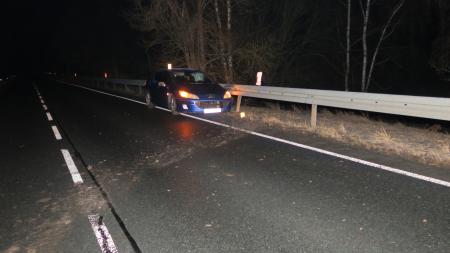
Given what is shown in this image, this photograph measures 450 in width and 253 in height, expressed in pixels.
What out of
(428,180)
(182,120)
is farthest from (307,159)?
(182,120)

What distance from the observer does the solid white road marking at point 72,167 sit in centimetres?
605

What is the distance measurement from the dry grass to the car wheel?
224 cm

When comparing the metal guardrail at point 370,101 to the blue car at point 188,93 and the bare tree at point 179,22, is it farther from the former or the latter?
the bare tree at point 179,22

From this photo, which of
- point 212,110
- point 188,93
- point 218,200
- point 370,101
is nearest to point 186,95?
point 188,93

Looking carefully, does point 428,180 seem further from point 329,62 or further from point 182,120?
point 329,62

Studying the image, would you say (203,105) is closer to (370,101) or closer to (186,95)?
(186,95)

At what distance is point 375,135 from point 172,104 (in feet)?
23.0

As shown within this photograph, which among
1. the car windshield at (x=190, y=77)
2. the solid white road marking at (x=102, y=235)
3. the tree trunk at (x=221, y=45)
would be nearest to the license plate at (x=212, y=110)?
the car windshield at (x=190, y=77)

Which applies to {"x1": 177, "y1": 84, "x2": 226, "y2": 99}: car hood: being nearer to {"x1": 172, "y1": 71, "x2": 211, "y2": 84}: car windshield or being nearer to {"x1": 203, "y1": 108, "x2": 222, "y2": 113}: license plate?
{"x1": 203, "y1": 108, "x2": 222, "y2": 113}: license plate

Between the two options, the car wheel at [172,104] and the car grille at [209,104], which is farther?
the car wheel at [172,104]

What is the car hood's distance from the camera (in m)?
12.7

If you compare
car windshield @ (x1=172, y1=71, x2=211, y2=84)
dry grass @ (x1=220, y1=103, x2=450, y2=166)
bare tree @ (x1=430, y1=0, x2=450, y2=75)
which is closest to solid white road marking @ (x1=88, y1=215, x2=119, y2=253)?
dry grass @ (x1=220, y1=103, x2=450, y2=166)

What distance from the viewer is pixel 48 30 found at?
14375cm

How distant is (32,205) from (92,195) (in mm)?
713
